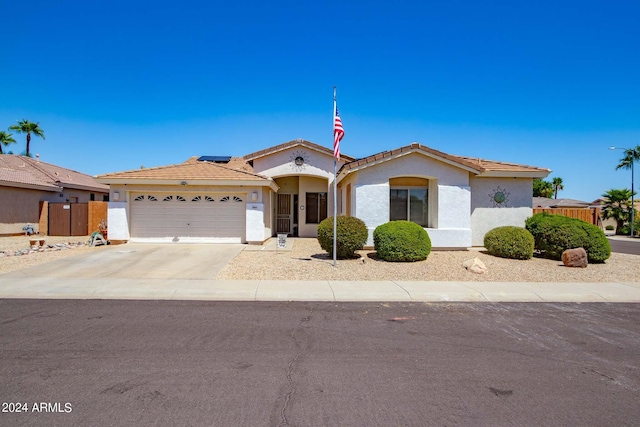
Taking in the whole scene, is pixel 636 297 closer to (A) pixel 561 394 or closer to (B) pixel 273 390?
(A) pixel 561 394

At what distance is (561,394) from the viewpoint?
4039 millimetres

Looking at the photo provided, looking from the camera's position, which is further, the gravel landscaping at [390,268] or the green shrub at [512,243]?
the green shrub at [512,243]

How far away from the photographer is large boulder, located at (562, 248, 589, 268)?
11.8 metres

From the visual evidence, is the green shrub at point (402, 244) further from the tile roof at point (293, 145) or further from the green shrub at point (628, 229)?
the green shrub at point (628, 229)

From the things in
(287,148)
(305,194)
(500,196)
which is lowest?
(500,196)

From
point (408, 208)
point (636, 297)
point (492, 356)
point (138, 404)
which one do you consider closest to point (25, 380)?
point (138, 404)

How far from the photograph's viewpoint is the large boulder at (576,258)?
11.8 m

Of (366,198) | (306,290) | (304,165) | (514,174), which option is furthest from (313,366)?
(304,165)

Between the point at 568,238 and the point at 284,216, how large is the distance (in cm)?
1391

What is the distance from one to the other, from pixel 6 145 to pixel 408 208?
45.1 meters

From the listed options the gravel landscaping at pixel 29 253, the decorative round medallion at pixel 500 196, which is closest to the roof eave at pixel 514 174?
the decorative round medallion at pixel 500 196

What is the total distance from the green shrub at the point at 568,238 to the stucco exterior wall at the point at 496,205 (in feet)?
7.35

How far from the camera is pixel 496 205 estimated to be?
16172 millimetres

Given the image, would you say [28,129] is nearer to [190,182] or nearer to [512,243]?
[190,182]
